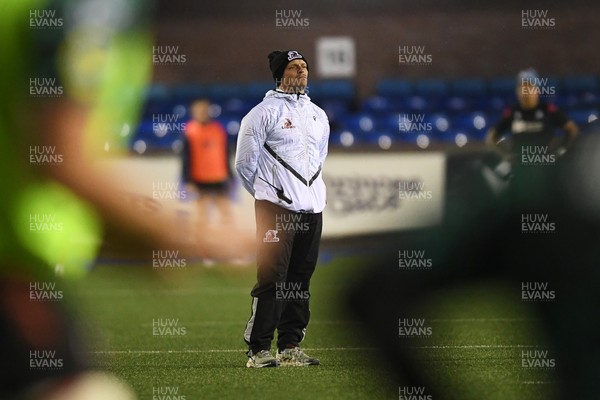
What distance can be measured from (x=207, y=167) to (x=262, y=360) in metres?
6.75

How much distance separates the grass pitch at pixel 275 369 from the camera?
1846 millimetres

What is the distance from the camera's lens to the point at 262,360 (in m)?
6.49

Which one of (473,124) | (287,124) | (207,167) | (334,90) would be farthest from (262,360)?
(334,90)

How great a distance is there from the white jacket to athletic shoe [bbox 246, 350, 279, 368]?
87cm

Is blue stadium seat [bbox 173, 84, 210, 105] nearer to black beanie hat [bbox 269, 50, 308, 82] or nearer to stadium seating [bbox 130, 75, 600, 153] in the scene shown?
stadium seating [bbox 130, 75, 600, 153]

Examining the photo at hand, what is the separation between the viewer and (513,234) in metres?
1.71

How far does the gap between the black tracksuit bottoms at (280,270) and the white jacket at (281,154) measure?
0.28 feet

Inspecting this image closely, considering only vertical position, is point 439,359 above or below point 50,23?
below

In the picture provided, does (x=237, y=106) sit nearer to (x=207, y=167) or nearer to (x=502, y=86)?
(x=207, y=167)

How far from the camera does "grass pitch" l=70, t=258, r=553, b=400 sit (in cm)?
185

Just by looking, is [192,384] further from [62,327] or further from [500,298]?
[62,327]

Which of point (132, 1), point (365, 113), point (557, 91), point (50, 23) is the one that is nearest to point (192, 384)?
point (50, 23)

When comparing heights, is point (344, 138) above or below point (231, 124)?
below

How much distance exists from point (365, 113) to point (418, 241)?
619 inches
